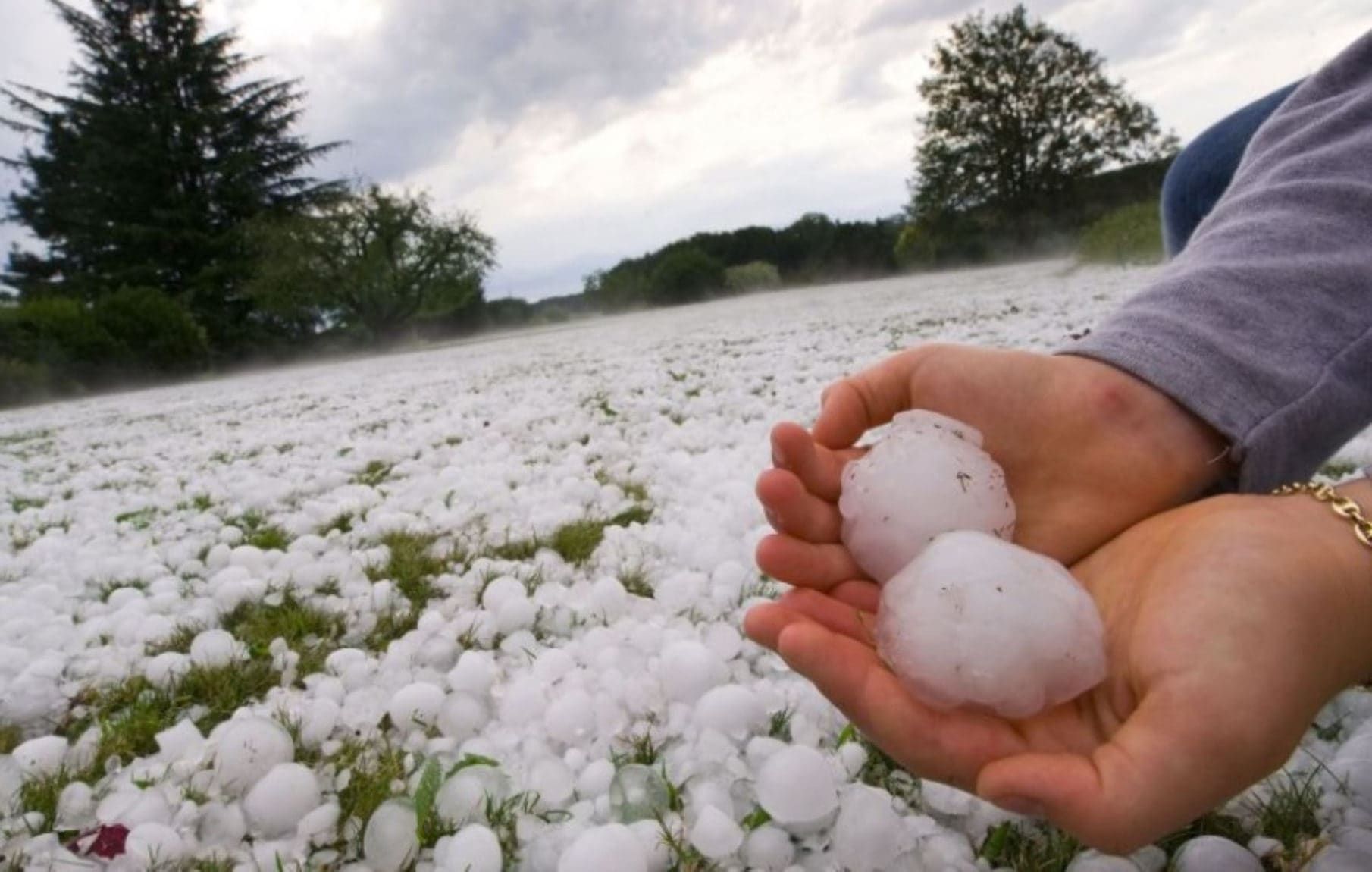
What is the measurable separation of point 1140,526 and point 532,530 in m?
1.50

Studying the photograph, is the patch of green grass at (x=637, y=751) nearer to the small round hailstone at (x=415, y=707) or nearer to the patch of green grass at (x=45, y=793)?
the small round hailstone at (x=415, y=707)

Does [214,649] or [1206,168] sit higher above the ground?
[1206,168]

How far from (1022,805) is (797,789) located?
1.15 feet

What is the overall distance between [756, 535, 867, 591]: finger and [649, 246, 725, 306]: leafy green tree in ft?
79.8

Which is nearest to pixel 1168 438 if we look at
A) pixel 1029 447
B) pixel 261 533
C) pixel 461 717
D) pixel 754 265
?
pixel 1029 447

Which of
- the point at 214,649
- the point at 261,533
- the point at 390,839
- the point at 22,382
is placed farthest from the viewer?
the point at 22,382

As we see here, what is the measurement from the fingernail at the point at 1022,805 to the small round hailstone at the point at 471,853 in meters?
0.61

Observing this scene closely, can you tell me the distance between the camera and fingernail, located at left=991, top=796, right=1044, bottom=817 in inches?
27.1

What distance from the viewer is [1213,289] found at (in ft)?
3.64

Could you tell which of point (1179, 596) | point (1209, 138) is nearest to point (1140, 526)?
point (1179, 596)

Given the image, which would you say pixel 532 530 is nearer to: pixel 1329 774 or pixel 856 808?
pixel 856 808

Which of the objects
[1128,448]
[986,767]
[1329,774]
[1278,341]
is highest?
[1278,341]

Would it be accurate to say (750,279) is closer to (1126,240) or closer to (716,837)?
(1126,240)

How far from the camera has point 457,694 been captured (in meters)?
1.32
